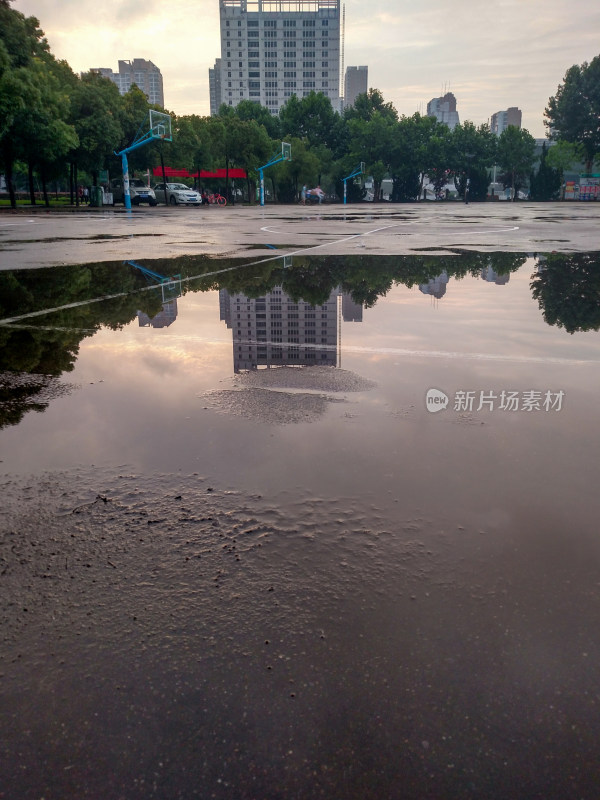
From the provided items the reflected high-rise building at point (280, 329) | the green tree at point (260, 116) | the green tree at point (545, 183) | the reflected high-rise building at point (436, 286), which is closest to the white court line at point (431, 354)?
the reflected high-rise building at point (280, 329)

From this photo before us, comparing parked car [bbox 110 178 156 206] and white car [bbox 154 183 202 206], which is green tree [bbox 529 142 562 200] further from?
parked car [bbox 110 178 156 206]

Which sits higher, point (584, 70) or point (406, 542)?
point (584, 70)

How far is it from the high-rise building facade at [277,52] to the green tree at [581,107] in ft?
321

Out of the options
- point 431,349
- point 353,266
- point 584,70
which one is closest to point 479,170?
point 584,70

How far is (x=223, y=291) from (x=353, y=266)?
3.53 meters

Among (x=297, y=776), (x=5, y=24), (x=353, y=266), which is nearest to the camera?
(x=297, y=776)

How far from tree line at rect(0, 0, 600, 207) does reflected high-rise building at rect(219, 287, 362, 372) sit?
42.2m

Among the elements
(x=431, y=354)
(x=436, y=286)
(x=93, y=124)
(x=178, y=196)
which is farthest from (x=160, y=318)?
(x=178, y=196)

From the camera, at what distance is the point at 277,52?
598 feet

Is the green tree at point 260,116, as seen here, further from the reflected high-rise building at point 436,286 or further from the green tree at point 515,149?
the reflected high-rise building at point 436,286

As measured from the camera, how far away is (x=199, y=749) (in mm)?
1720

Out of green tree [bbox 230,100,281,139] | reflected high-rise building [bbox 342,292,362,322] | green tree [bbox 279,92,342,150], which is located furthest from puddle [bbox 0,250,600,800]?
green tree [bbox 230,100,281,139]

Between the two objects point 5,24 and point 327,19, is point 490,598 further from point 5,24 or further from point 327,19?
point 327,19

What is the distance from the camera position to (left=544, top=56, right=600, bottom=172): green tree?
92562 millimetres
